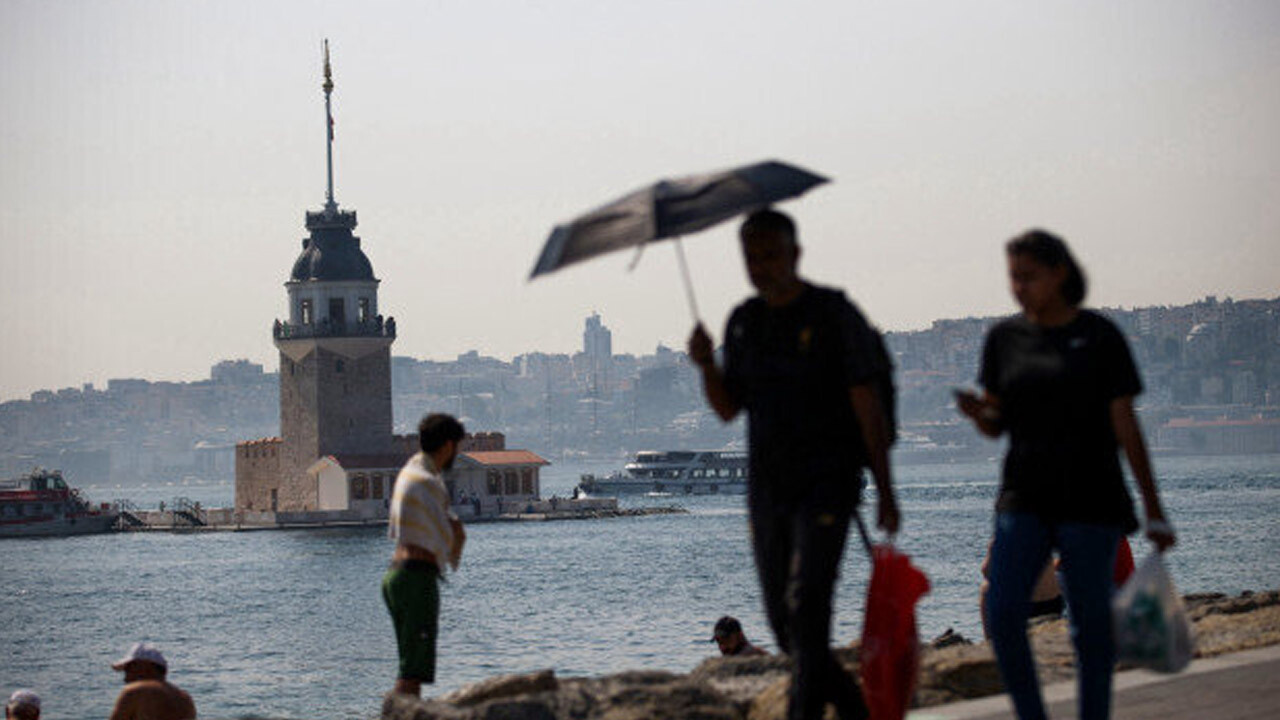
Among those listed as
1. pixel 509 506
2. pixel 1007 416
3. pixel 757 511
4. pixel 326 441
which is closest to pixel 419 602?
pixel 757 511

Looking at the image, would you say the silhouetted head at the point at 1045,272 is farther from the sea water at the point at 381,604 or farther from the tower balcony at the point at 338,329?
the tower balcony at the point at 338,329

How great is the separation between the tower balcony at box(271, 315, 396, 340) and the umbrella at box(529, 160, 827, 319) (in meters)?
84.9

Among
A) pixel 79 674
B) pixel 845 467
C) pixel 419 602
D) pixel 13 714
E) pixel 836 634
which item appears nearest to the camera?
pixel 845 467

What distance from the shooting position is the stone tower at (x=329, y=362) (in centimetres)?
8925

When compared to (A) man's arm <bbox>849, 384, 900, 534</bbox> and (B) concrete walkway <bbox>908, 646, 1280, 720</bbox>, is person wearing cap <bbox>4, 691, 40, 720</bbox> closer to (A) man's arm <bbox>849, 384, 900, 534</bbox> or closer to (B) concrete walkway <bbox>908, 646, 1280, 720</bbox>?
(B) concrete walkway <bbox>908, 646, 1280, 720</bbox>

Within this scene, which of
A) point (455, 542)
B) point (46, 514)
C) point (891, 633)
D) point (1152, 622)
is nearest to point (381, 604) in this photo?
point (455, 542)

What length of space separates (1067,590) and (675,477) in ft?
429

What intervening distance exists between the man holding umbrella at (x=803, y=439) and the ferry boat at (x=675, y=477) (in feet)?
414

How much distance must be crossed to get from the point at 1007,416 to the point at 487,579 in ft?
173

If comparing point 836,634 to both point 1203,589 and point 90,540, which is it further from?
point 90,540

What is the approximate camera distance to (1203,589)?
122 ft

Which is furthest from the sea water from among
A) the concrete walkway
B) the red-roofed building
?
the concrete walkway

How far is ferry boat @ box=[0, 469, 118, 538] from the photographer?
98312mm

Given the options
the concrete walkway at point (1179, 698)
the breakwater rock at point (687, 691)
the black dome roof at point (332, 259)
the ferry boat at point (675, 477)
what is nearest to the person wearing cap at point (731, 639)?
the breakwater rock at point (687, 691)
